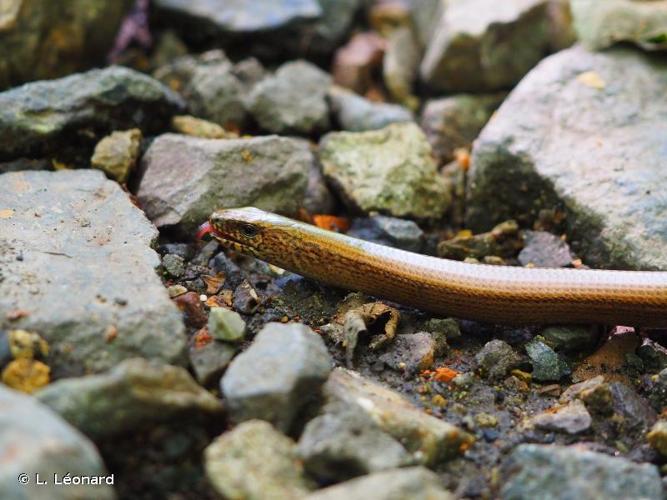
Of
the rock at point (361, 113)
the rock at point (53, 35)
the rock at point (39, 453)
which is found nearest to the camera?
the rock at point (39, 453)

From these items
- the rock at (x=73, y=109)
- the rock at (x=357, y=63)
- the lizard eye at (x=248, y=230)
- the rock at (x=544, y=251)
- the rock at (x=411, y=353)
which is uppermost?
the rock at (x=357, y=63)

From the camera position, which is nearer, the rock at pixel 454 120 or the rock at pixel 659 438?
the rock at pixel 659 438

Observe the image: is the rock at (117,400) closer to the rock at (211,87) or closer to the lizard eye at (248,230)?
the lizard eye at (248,230)

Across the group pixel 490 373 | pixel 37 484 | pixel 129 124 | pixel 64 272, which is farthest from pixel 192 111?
pixel 37 484

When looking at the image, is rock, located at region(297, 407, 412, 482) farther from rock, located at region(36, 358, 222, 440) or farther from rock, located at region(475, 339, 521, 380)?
rock, located at region(475, 339, 521, 380)

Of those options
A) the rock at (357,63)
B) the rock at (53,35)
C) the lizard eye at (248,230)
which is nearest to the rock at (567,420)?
the lizard eye at (248,230)

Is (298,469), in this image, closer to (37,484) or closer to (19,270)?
(37,484)

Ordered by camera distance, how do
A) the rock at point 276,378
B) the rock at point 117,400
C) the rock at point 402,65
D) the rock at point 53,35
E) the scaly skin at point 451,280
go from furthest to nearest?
the rock at point 402,65
the rock at point 53,35
the scaly skin at point 451,280
the rock at point 276,378
the rock at point 117,400
